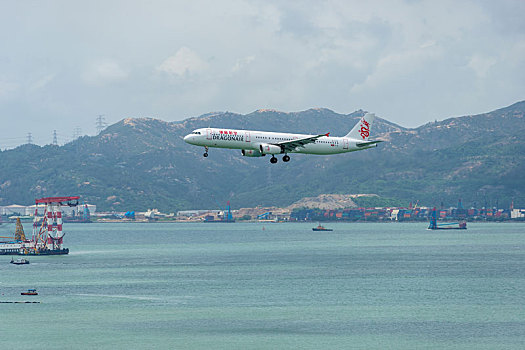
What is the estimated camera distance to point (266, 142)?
151 m

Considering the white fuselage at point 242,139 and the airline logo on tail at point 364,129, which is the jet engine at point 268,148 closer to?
the white fuselage at point 242,139

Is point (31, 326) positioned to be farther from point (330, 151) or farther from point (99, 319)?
point (330, 151)

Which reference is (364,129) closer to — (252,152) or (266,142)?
(266,142)

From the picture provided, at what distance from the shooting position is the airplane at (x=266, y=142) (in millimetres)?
146125

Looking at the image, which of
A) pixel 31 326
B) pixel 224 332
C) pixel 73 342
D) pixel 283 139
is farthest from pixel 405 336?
pixel 31 326

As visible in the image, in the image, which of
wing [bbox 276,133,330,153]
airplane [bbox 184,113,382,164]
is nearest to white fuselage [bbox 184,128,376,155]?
airplane [bbox 184,113,382,164]

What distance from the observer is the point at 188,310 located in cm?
19812

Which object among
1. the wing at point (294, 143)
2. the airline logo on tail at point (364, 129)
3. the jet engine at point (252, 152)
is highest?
the airline logo on tail at point (364, 129)

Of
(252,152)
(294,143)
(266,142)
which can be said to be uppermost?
(266,142)

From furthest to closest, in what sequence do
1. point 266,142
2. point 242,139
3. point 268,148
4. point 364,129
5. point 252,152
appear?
point 364,129, point 252,152, point 266,142, point 268,148, point 242,139

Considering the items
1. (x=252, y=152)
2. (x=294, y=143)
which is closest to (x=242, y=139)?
(x=252, y=152)

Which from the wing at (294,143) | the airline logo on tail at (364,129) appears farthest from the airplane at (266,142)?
the airline logo on tail at (364,129)

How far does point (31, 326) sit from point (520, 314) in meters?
116

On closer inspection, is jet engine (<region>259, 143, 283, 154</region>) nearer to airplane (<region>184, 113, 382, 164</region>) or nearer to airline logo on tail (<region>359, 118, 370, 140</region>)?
airplane (<region>184, 113, 382, 164</region>)
